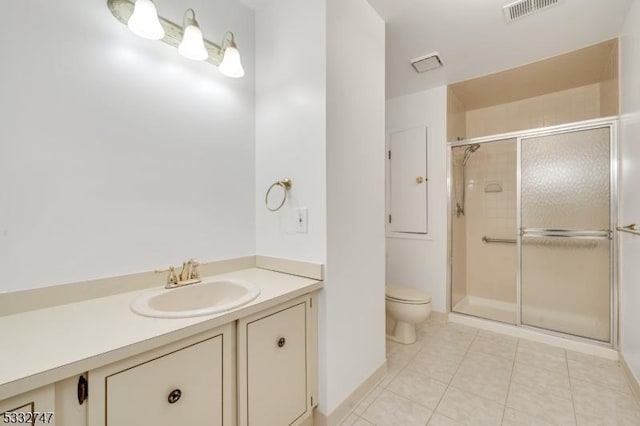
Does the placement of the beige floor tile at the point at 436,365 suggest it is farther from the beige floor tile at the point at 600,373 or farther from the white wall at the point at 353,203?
the beige floor tile at the point at 600,373

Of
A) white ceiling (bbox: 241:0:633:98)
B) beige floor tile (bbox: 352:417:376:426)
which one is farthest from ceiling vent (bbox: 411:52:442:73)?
beige floor tile (bbox: 352:417:376:426)

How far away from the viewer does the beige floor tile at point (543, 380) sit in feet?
5.42

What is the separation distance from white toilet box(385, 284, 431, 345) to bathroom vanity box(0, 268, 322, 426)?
1.07m

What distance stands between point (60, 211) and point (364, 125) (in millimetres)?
1487

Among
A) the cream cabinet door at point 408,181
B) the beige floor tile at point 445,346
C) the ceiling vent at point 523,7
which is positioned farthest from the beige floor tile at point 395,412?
the ceiling vent at point 523,7

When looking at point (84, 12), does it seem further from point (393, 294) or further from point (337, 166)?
point (393, 294)

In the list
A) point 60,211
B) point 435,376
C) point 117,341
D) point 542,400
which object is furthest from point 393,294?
point 60,211

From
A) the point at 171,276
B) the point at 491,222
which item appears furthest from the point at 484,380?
the point at 171,276

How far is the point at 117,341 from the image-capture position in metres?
0.75

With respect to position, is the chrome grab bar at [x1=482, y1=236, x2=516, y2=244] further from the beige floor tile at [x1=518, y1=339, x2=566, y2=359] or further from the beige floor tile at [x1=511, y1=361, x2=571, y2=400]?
the beige floor tile at [x1=511, y1=361, x2=571, y2=400]

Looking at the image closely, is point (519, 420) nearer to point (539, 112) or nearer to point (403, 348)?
point (403, 348)

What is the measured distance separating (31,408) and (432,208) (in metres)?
2.81

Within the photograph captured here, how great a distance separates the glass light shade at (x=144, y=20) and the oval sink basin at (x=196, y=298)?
1.09 metres

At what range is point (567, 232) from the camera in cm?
233
